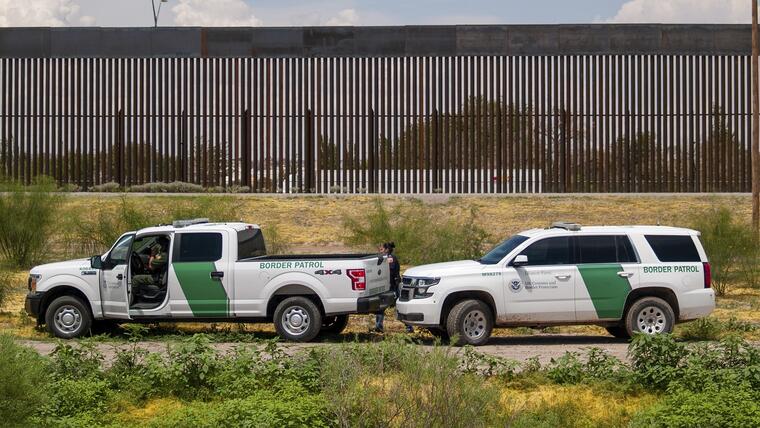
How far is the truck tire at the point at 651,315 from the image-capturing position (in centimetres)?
1733

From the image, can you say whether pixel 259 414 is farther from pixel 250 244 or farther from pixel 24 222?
pixel 24 222

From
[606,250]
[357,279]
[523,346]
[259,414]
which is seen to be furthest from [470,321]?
[259,414]

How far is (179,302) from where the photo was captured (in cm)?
1759

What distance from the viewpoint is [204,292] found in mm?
17547

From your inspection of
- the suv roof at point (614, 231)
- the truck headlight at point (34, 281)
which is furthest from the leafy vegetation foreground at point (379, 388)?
the truck headlight at point (34, 281)

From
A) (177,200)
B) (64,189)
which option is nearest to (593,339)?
(177,200)

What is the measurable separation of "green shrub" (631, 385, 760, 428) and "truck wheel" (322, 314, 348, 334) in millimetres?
6738

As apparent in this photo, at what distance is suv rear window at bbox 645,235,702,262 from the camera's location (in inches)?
691

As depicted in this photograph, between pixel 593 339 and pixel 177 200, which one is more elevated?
pixel 177 200

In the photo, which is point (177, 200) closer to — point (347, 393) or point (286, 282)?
point (286, 282)

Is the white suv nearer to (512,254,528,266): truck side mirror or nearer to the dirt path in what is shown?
(512,254,528,266): truck side mirror

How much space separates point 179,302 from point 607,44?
83.6ft

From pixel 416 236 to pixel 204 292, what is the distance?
11.6m

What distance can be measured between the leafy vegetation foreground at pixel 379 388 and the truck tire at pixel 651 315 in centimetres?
230
